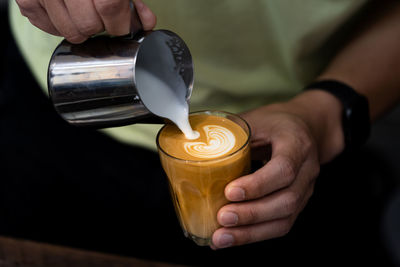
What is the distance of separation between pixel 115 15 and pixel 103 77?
0.12m

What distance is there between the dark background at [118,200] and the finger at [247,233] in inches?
12.0

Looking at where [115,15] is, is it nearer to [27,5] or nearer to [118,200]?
[27,5]

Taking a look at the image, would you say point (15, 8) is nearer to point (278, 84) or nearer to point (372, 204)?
point (278, 84)

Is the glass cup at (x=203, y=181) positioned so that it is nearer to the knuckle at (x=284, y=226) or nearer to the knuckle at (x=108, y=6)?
the knuckle at (x=284, y=226)

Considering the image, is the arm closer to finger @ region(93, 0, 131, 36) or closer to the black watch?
the black watch

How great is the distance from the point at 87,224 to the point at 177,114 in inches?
25.1

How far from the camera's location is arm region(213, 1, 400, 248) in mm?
875

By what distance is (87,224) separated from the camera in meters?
1.35

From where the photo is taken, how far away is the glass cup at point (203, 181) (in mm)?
827

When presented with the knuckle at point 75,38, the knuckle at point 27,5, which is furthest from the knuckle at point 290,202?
the knuckle at point 27,5

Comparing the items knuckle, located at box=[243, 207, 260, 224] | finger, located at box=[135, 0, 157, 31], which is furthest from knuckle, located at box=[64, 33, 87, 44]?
knuckle, located at box=[243, 207, 260, 224]

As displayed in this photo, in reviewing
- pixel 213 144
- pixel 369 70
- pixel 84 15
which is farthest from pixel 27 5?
pixel 369 70

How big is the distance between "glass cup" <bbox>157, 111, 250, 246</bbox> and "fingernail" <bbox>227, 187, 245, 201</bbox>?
0.03 m

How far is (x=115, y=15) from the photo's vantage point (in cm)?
73
